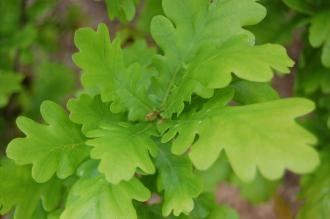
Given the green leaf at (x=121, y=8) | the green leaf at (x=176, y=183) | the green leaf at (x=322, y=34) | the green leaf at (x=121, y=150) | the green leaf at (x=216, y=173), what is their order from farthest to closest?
the green leaf at (x=216, y=173)
the green leaf at (x=322, y=34)
the green leaf at (x=121, y=8)
the green leaf at (x=176, y=183)
the green leaf at (x=121, y=150)

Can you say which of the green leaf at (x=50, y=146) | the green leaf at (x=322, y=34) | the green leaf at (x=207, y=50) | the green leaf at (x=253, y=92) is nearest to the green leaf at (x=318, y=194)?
the green leaf at (x=322, y=34)

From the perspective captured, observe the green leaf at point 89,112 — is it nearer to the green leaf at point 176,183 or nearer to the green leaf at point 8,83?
the green leaf at point 176,183

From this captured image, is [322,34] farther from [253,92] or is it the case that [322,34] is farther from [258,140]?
[258,140]

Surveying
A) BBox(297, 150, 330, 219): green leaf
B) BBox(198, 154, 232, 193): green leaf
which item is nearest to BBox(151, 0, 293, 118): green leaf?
BBox(297, 150, 330, 219): green leaf

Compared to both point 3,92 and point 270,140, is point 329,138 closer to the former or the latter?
point 270,140

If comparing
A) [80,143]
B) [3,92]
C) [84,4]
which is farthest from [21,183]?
[84,4]
